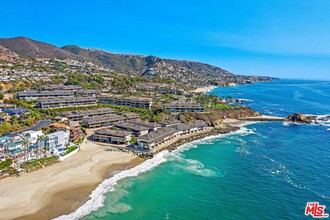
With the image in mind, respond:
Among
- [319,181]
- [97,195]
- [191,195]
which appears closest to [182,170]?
[191,195]

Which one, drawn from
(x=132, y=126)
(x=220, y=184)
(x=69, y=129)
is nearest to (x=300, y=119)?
(x=132, y=126)

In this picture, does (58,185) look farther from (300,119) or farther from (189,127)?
(300,119)

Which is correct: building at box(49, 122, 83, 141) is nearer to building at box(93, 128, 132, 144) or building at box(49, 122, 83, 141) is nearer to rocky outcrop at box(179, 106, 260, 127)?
building at box(93, 128, 132, 144)

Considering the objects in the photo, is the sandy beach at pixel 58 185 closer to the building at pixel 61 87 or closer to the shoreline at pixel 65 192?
the shoreline at pixel 65 192

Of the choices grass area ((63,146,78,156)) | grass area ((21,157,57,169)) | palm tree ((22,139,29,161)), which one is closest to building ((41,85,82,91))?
grass area ((63,146,78,156))

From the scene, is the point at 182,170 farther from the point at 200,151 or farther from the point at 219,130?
the point at 219,130

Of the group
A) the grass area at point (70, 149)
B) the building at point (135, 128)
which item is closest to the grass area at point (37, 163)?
the grass area at point (70, 149)
